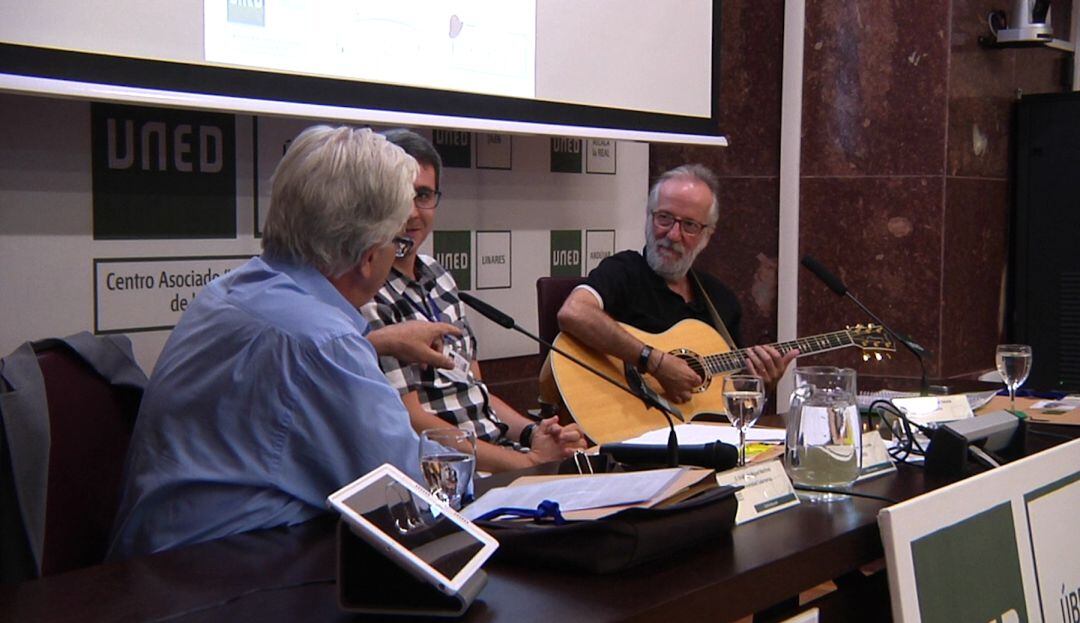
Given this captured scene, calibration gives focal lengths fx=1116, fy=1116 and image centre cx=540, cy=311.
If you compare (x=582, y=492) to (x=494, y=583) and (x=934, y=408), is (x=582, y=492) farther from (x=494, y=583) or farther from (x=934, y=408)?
(x=934, y=408)

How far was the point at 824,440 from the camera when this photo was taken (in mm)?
1512

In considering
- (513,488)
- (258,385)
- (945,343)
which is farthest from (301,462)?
(945,343)

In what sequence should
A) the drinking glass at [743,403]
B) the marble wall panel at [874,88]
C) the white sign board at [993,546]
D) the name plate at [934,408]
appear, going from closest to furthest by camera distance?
1. the white sign board at [993,546]
2. the drinking glass at [743,403]
3. the name plate at [934,408]
4. the marble wall panel at [874,88]

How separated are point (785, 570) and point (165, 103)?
1.54 metres

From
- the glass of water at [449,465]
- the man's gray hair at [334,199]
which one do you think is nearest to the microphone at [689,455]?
the glass of water at [449,465]

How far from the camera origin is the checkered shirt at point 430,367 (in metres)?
2.38

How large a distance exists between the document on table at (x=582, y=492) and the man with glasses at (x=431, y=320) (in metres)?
0.94

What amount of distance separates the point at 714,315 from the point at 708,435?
140cm

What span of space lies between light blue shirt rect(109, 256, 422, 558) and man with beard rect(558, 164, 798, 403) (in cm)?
152

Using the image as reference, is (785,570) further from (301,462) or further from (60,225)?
(60,225)

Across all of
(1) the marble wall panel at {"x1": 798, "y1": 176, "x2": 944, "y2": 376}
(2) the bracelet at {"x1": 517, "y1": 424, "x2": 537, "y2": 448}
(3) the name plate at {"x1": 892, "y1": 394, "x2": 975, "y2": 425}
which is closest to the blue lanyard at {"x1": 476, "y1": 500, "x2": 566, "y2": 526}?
(3) the name plate at {"x1": 892, "y1": 394, "x2": 975, "y2": 425}

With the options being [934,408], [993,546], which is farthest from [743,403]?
[934,408]

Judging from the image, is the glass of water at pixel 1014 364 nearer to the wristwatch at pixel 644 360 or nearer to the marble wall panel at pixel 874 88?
the wristwatch at pixel 644 360

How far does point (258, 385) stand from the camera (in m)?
1.47
